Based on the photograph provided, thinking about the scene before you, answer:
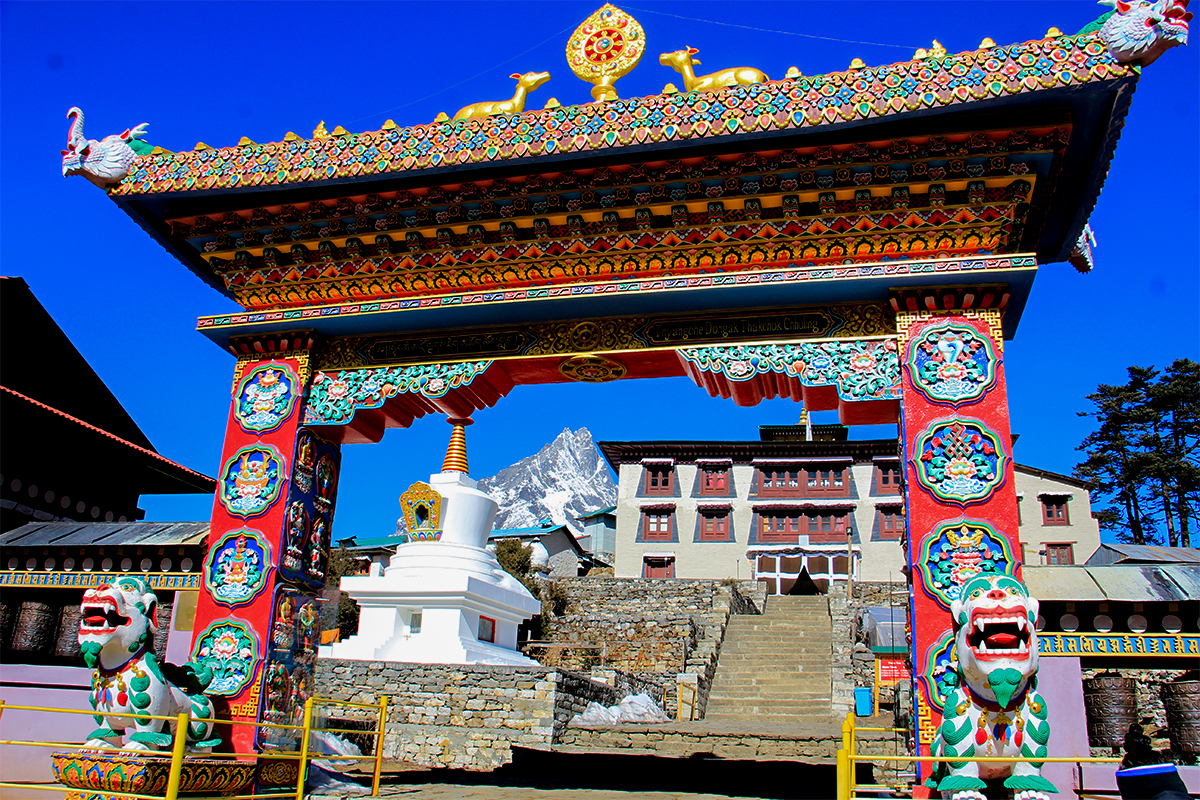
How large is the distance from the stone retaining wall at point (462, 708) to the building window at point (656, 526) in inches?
1362

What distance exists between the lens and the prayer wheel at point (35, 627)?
11797 mm

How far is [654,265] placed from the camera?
31.0 feet

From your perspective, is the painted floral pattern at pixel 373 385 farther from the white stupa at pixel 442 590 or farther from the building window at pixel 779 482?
the building window at pixel 779 482

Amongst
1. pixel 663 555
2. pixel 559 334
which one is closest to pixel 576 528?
pixel 663 555

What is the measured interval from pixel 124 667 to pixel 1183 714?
1006 cm

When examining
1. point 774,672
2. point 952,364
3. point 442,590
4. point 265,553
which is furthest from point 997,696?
point 774,672

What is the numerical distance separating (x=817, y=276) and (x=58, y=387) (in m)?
15.5

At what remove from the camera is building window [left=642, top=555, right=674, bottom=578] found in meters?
49.0

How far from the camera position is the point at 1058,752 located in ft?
26.9

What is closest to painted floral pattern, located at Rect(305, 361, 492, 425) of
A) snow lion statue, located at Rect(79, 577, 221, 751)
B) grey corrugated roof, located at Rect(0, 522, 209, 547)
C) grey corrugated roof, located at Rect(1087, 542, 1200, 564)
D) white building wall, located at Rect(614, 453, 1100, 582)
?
snow lion statue, located at Rect(79, 577, 221, 751)

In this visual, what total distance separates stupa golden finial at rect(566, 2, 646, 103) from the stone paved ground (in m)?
7.80

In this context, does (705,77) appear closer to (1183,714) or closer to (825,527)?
(1183,714)

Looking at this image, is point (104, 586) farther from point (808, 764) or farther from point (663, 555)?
point (663, 555)

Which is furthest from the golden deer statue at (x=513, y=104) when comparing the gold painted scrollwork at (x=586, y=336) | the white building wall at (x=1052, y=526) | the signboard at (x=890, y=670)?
the white building wall at (x=1052, y=526)
